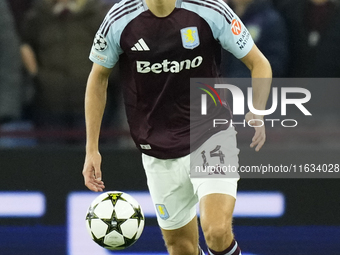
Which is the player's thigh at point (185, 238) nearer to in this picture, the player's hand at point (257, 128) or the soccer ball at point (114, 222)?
the soccer ball at point (114, 222)

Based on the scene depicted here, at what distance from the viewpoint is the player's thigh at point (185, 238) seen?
471cm

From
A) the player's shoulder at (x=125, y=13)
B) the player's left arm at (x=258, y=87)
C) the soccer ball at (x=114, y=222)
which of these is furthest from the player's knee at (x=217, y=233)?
the player's shoulder at (x=125, y=13)

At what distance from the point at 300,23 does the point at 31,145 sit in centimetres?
245

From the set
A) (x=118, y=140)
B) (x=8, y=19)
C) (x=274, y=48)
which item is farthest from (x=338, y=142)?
(x=8, y=19)

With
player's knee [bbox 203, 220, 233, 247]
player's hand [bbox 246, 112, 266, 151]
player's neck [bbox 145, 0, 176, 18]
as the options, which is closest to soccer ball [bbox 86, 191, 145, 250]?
player's knee [bbox 203, 220, 233, 247]

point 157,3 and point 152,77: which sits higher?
point 157,3

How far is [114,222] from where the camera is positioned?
14.7ft

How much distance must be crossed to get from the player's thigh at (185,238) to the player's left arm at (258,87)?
0.83 m

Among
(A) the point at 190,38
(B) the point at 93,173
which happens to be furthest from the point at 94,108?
(A) the point at 190,38

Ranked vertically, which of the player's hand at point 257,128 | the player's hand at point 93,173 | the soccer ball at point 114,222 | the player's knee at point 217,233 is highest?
the player's hand at point 257,128

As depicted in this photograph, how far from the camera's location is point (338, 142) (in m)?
5.87

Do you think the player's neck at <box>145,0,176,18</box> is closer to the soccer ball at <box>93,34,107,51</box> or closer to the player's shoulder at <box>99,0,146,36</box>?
the player's shoulder at <box>99,0,146,36</box>

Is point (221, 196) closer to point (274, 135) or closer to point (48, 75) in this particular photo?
point (274, 135)

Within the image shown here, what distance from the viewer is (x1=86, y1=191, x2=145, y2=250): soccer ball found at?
4457 millimetres
